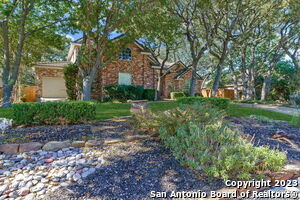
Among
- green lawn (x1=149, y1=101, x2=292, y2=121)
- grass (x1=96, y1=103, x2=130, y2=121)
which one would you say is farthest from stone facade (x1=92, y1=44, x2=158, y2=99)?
green lawn (x1=149, y1=101, x2=292, y2=121)

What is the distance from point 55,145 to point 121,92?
10001 mm

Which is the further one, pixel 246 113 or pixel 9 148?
pixel 246 113

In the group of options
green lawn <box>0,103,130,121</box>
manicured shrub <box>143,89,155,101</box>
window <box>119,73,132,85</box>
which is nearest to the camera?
green lawn <box>0,103,130,121</box>

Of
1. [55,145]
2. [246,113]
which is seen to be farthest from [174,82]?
[55,145]

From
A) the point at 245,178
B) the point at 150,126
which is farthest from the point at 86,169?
the point at 245,178

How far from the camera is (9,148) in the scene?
11.1 ft

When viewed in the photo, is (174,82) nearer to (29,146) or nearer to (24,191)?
(29,146)

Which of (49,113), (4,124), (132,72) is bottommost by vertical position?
(4,124)

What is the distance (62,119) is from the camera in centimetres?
490

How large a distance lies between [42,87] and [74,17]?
9365mm

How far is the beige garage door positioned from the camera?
1531cm

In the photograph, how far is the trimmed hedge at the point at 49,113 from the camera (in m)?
4.69

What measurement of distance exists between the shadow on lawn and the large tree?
7.00m

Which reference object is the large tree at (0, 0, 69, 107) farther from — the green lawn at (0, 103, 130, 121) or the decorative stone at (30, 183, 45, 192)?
the decorative stone at (30, 183, 45, 192)
